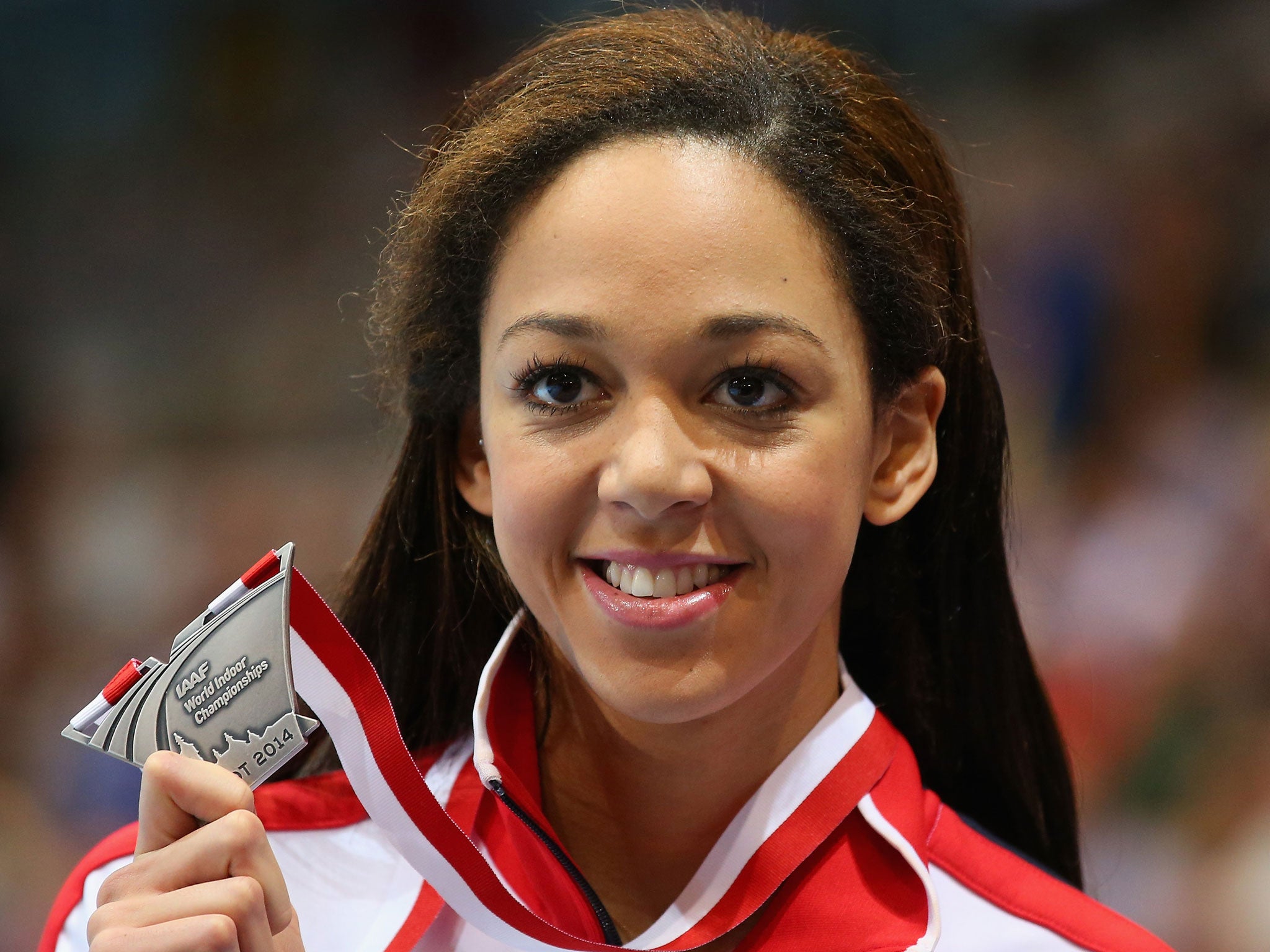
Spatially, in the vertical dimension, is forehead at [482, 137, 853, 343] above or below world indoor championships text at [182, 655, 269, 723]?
above

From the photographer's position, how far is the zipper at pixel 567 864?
5.30 feet

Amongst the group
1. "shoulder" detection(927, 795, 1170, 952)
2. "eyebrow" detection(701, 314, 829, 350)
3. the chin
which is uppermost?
"eyebrow" detection(701, 314, 829, 350)

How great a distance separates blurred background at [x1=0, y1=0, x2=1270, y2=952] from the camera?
11.0 ft

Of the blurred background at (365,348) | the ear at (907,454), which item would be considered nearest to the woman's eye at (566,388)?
the ear at (907,454)

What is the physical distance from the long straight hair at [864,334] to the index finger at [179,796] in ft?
1.91

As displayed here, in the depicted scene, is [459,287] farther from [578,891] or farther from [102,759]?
[102,759]

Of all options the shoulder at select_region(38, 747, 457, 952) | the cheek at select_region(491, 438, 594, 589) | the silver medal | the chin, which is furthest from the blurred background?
the silver medal

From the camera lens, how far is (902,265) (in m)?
→ 1.66

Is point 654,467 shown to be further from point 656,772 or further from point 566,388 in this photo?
point 656,772

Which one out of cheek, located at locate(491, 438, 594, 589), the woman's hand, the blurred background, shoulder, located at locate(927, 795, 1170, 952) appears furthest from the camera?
the blurred background

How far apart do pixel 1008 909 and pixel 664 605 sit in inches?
23.9

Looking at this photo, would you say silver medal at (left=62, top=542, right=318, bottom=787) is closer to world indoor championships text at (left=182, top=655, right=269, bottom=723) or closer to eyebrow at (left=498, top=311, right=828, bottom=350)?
world indoor championships text at (left=182, top=655, right=269, bottom=723)

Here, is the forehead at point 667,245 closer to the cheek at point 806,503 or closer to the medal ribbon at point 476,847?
the cheek at point 806,503

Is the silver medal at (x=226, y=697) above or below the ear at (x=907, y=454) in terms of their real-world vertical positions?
below
